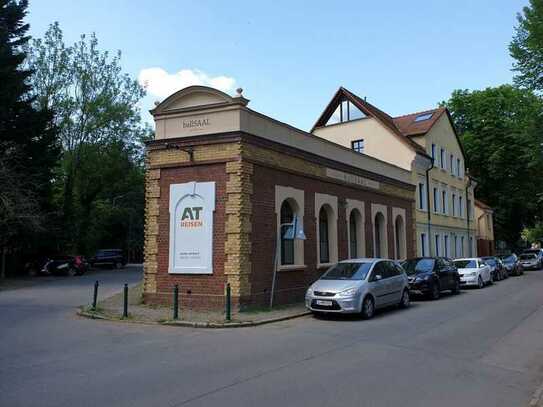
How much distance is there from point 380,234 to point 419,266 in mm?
5190

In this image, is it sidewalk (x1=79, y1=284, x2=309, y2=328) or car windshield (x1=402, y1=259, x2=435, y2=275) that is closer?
sidewalk (x1=79, y1=284, x2=309, y2=328)

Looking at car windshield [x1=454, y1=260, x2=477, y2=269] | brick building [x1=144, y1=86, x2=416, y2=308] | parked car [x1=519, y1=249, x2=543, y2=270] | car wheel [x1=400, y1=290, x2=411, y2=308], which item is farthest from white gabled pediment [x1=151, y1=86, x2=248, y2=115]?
parked car [x1=519, y1=249, x2=543, y2=270]

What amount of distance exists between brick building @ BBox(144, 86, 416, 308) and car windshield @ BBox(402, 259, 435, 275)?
3.80 m

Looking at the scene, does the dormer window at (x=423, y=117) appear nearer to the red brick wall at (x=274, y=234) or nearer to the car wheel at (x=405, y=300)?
the red brick wall at (x=274, y=234)

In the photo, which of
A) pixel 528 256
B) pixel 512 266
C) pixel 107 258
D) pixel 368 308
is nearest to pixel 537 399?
pixel 368 308

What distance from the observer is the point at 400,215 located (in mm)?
27344

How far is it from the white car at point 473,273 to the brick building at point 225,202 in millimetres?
9674

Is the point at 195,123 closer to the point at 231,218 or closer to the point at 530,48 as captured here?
the point at 231,218

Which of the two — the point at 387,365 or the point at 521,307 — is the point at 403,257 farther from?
the point at 387,365

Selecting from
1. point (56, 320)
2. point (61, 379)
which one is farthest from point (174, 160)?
point (61, 379)

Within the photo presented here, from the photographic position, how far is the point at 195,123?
54.5 feet

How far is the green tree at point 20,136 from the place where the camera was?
97.5 ft

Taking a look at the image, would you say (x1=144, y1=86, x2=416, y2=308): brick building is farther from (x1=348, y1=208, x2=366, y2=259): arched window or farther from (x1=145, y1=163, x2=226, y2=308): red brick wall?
(x1=348, y1=208, x2=366, y2=259): arched window

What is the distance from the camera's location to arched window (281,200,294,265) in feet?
58.3
